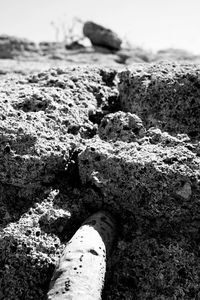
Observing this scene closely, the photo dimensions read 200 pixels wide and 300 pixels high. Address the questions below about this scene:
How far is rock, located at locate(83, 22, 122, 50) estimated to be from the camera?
16719 mm

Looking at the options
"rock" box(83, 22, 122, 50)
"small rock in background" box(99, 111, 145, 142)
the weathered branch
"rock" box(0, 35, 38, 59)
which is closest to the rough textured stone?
"small rock in background" box(99, 111, 145, 142)

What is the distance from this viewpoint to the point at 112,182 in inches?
141

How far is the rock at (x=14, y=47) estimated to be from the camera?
15336 millimetres

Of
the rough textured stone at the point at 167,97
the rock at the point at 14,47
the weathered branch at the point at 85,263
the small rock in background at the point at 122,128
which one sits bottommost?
the rock at the point at 14,47

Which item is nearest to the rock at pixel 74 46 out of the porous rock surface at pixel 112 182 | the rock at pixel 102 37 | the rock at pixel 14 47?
the rock at pixel 102 37

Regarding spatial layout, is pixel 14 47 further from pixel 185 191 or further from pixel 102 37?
pixel 185 191

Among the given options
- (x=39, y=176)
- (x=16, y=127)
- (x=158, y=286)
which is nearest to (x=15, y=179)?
(x=39, y=176)

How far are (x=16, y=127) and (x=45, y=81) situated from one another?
1040 millimetres

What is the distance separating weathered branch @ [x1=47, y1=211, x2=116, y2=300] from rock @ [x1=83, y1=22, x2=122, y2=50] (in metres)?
14.0

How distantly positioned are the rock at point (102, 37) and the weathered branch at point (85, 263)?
14034 mm

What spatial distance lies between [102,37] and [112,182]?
1401cm

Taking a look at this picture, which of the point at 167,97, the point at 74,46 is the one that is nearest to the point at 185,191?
the point at 167,97

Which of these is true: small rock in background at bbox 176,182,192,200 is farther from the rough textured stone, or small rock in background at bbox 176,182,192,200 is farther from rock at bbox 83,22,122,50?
rock at bbox 83,22,122,50

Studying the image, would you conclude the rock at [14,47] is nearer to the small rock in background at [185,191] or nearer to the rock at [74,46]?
the rock at [74,46]
